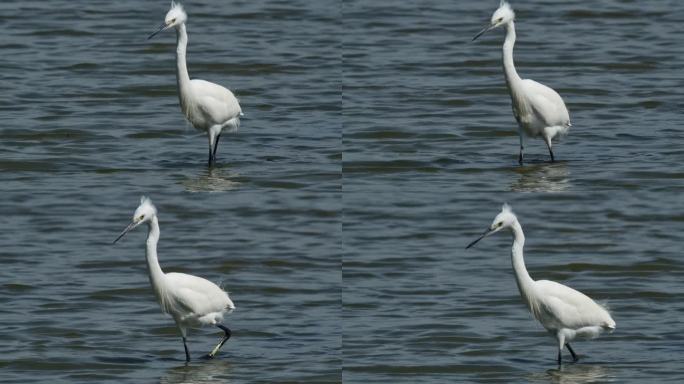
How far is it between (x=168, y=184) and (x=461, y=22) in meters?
7.32

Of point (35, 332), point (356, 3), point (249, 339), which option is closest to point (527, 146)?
point (249, 339)

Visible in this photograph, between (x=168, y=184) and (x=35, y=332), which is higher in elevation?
(x=168, y=184)

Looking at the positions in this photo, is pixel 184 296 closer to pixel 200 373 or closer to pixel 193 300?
pixel 193 300

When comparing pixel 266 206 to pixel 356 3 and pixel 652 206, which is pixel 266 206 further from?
pixel 356 3

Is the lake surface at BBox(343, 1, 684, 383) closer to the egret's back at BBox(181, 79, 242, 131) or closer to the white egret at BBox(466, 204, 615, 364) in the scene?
the white egret at BBox(466, 204, 615, 364)

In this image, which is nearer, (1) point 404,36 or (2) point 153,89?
(2) point 153,89

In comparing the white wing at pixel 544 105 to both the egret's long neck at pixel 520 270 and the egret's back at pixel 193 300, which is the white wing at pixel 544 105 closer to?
the egret's long neck at pixel 520 270

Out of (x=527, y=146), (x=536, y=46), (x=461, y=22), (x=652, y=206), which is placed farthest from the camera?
(x=461, y=22)

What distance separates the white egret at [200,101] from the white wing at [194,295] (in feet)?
4.91

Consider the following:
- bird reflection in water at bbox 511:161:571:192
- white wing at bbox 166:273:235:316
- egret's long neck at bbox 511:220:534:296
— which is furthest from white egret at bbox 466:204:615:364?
white wing at bbox 166:273:235:316

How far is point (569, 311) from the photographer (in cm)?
1042

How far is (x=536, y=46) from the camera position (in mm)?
17016

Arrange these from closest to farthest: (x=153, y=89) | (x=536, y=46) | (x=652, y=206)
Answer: (x=652, y=206), (x=153, y=89), (x=536, y=46)

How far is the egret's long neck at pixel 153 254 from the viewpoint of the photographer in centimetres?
1047
